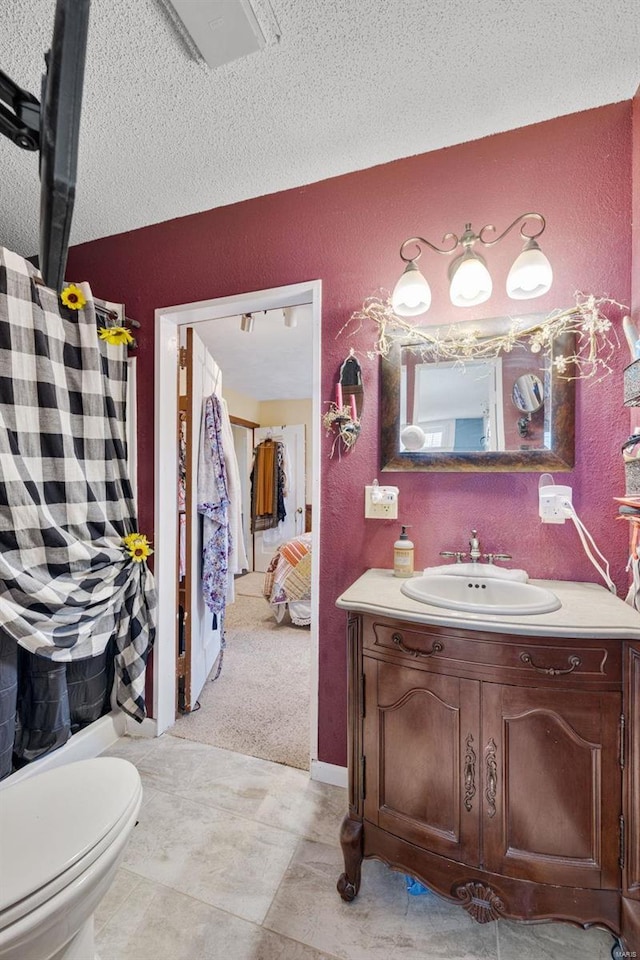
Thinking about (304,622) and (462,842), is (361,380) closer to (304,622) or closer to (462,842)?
(462,842)

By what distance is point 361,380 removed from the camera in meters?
1.69

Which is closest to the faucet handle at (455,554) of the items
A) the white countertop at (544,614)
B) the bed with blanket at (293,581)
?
the white countertop at (544,614)

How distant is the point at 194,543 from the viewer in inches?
88.2

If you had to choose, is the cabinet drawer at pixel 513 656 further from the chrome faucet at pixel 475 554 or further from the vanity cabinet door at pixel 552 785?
the chrome faucet at pixel 475 554

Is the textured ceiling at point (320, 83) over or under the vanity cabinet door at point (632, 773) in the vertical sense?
over

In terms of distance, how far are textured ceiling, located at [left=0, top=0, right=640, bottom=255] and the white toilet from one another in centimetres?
206

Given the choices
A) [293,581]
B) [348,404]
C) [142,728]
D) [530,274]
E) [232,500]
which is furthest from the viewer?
[293,581]

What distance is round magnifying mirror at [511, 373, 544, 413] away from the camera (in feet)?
4.80

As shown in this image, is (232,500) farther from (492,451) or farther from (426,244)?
(426,244)

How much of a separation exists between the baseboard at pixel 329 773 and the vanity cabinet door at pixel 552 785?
2.50ft

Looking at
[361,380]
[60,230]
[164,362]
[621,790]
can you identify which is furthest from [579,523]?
[164,362]

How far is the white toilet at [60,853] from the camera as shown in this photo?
0.81 m

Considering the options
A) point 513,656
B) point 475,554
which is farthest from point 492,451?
point 513,656

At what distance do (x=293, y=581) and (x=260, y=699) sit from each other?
44.8 inches
